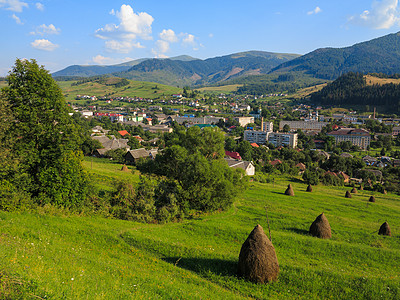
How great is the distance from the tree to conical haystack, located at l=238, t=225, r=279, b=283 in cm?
1322

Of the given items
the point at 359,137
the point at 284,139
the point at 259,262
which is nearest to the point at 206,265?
the point at 259,262

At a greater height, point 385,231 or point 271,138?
point 385,231

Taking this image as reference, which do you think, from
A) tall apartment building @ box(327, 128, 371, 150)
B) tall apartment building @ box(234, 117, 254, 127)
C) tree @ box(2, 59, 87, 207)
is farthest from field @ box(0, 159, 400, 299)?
tall apartment building @ box(234, 117, 254, 127)

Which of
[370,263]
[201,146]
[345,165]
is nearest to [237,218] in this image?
[201,146]

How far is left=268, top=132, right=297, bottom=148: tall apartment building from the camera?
115m

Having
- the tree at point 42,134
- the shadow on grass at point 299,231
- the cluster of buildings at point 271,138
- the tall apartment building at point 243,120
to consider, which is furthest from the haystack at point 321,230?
the tall apartment building at point 243,120

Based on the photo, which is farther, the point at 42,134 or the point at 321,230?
the point at 321,230

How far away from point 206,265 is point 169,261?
2.01 metres

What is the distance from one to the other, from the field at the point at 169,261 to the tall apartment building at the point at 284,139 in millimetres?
94855

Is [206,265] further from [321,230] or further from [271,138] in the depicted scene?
[271,138]

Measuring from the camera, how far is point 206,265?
1415cm

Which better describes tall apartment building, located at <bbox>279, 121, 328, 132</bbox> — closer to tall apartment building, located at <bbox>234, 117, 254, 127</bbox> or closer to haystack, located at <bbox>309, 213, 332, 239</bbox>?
tall apartment building, located at <bbox>234, 117, 254, 127</bbox>

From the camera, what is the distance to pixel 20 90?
17.8m

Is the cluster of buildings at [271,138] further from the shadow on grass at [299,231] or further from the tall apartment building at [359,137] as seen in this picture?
the shadow on grass at [299,231]
